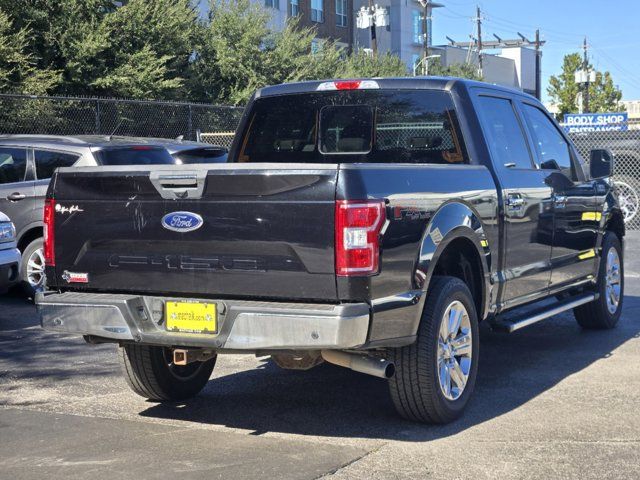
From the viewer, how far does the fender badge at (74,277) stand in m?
5.61

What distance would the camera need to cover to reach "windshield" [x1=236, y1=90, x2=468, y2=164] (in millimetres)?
6699

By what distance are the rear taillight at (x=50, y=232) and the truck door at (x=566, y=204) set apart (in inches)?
145

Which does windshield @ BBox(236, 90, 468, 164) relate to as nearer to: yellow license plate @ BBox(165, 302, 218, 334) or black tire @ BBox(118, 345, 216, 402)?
black tire @ BBox(118, 345, 216, 402)

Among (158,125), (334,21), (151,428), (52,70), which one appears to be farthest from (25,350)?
(334,21)

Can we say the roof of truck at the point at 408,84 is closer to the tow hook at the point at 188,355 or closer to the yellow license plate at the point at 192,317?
the tow hook at the point at 188,355

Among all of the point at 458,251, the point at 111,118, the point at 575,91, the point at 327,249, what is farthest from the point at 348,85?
the point at 575,91

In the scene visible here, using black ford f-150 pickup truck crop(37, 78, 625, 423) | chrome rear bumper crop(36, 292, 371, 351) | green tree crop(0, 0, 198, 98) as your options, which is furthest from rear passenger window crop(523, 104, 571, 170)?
green tree crop(0, 0, 198, 98)

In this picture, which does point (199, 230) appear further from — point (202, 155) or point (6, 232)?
point (202, 155)

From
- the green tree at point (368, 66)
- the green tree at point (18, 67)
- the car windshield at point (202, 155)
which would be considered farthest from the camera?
the green tree at point (368, 66)

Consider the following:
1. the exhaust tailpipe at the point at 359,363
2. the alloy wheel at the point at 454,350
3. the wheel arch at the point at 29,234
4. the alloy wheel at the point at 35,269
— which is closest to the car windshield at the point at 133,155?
the wheel arch at the point at 29,234

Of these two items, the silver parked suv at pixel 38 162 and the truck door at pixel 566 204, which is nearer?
the truck door at pixel 566 204

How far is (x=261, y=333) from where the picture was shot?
5.09 meters

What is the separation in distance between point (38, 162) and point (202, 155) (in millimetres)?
1857

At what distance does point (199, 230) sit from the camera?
17.3ft
